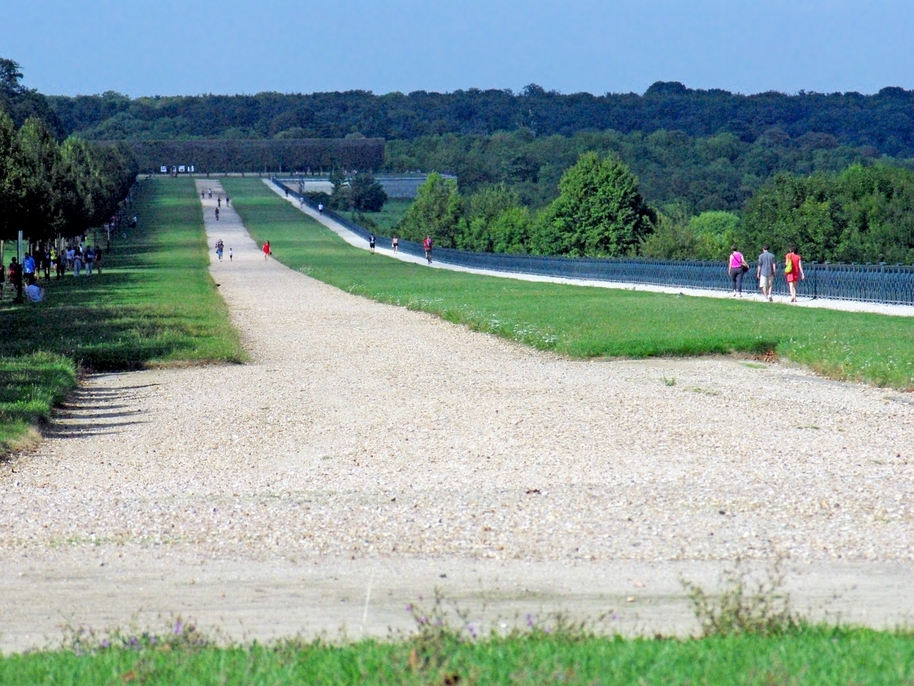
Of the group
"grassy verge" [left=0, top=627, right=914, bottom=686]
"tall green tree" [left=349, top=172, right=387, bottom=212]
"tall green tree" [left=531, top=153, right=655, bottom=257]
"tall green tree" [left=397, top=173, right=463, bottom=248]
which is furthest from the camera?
"tall green tree" [left=349, top=172, right=387, bottom=212]

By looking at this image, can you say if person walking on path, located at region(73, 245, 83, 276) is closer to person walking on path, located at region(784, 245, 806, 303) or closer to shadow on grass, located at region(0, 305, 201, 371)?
shadow on grass, located at region(0, 305, 201, 371)

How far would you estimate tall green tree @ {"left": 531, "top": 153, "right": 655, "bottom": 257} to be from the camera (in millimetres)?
97312

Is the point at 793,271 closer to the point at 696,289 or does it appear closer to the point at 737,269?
the point at 737,269

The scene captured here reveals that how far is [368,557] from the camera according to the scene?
793 centimetres

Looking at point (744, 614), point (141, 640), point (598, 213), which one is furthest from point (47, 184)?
point (598, 213)

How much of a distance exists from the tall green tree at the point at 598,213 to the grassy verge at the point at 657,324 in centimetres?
4952

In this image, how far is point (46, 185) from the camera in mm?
51969

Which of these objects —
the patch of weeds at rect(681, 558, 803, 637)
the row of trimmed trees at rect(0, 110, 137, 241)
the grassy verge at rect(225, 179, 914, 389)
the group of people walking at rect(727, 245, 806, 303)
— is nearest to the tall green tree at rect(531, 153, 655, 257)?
the row of trimmed trees at rect(0, 110, 137, 241)

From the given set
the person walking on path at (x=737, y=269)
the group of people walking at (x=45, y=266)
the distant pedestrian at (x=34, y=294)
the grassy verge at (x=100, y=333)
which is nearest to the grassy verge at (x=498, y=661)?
the grassy verge at (x=100, y=333)

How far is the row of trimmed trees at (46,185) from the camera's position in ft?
138

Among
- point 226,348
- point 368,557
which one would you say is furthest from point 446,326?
point 368,557

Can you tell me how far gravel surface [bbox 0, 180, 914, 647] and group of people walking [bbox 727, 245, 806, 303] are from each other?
15.3 metres

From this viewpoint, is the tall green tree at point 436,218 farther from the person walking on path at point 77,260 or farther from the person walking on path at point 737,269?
the person walking on path at point 737,269

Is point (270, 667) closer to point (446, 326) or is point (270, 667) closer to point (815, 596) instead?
point (815, 596)
